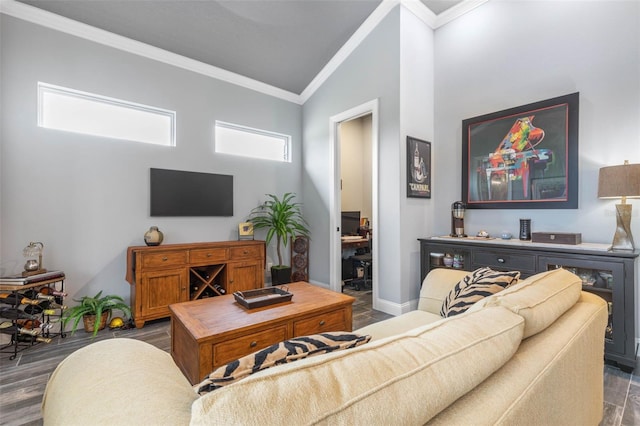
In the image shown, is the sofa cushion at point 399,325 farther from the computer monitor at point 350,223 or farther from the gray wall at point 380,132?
the computer monitor at point 350,223

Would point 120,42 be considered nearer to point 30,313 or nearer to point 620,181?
point 30,313

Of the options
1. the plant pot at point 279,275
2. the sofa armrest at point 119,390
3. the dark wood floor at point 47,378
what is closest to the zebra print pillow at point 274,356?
the sofa armrest at point 119,390

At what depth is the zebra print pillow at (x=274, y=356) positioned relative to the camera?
2.10ft

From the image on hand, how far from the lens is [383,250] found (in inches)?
138

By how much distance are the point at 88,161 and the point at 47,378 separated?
6.86 ft

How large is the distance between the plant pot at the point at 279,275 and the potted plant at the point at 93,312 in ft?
5.80

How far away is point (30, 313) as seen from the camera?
261cm

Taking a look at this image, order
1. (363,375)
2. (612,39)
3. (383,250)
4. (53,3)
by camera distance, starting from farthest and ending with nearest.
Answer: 1. (383,250)
2. (53,3)
3. (612,39)
4. (363,375)

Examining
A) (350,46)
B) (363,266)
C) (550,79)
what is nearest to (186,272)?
(363,266)

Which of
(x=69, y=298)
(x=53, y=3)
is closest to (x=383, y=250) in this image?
(x=69, y=298)

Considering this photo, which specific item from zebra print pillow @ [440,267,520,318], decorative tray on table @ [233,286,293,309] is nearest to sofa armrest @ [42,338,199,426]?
decorative tray on table @ [233,286,293,309]

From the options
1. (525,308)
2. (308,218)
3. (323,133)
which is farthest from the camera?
(308,218)

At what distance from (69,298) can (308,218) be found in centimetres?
306

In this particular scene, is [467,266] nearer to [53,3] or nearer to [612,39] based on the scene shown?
[612,39]
